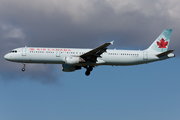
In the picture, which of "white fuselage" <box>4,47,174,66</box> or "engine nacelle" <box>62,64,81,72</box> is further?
"engine nacelle" <box>62,64,81,72</box>

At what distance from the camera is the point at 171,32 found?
6738 cm

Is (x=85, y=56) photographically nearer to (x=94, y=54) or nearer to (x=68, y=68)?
(x=94, y=54)

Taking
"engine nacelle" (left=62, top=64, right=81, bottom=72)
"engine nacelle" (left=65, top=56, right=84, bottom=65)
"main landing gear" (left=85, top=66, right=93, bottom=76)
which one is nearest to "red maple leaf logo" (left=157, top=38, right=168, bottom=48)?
"main landing gear" (left=85, top=66, right=93, bottom=76)

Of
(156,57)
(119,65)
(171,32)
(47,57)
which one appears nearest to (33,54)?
(47,57)

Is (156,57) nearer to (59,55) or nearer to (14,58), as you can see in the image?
(59,55)

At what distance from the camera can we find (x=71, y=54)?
60938 mm

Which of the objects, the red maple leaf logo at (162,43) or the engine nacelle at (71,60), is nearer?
the engine nacelle at (71,60)

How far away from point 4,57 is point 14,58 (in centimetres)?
217

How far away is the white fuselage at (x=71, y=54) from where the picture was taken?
2352 inches

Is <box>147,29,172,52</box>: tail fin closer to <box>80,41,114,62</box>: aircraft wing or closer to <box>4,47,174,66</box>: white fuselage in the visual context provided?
<box>4,47,174,66</box>: white fuselage

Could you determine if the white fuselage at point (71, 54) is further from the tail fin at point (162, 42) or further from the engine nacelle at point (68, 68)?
the engine nacelle at point (68, 68)

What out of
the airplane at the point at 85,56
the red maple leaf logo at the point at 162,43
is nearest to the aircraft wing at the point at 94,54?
the airplane at the point at 85,56

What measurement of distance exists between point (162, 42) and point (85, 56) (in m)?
15.8

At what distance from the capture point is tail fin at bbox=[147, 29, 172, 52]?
6581 centimetres
